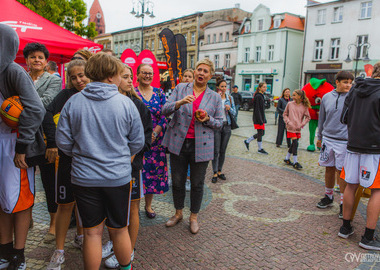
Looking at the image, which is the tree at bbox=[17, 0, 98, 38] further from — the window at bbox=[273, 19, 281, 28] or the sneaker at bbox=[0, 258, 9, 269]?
the window at bbox=[273, 19, 281, 28]

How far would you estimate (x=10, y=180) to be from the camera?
8.21 ft

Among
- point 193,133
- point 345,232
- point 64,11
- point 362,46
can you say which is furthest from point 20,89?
point 362,46

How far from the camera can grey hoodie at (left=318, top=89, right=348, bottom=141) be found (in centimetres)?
429

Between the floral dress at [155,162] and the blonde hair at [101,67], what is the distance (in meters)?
1.56

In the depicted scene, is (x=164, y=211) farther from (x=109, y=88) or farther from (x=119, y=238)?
(x=109, y=88)

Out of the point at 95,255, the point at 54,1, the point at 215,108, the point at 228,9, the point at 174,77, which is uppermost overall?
the point at 228,9

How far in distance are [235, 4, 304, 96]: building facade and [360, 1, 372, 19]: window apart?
7587 millimetres

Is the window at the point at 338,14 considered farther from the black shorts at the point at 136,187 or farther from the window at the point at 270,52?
the black shorts at the point at 136,187

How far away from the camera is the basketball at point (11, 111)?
2.37 meters

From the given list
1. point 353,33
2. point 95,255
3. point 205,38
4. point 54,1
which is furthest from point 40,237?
point 205,38

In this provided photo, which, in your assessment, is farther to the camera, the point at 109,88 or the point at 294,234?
the point at 294,234

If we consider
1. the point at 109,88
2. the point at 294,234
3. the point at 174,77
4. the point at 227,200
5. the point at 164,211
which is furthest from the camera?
the point at 174,77

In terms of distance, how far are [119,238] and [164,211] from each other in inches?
75.1

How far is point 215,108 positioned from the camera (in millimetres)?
3688
